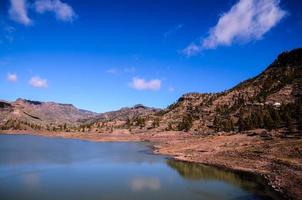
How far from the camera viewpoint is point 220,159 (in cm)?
7231

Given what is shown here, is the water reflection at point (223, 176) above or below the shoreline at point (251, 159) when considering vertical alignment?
below

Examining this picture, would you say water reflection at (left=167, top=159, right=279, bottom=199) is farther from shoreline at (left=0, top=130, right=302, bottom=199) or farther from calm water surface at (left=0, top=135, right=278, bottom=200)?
shoreline at (left=0, top=130, right=302, bottom=199)

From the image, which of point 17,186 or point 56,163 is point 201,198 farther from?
point 56,163

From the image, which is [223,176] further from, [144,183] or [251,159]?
[144,183]

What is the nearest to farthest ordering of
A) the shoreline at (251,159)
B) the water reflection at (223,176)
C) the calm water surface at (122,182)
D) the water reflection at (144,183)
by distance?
the calm water surface at (122,182), the water reflection at (223,176), the shoreline at (251,159), the water reflection at (144,183)

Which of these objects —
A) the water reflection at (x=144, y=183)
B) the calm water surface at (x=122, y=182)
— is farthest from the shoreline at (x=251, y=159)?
the water reflection at (x=144, y=183)

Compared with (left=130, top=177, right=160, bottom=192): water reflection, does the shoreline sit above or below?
above

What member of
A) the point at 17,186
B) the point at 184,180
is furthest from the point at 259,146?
the point at 17,186

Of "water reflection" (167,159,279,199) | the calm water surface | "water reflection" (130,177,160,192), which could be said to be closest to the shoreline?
"water reflection" (167,159,279,199)

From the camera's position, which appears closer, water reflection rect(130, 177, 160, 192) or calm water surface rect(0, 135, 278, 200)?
calm water surface rect(0, 135, 278, 200)

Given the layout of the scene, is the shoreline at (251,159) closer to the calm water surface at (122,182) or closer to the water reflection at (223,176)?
the water reflection at (223,176)

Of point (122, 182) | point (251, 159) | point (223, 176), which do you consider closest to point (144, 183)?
point (122, 182)

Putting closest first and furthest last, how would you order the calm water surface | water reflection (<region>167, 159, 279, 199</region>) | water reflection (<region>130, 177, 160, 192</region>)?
the calm water surface
water reflection (<region>167, 159, 279, 199</region>)
water reflection (<region>130, 177, 160, 192</region>)

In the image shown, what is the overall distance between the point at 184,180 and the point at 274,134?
45.0 metres
